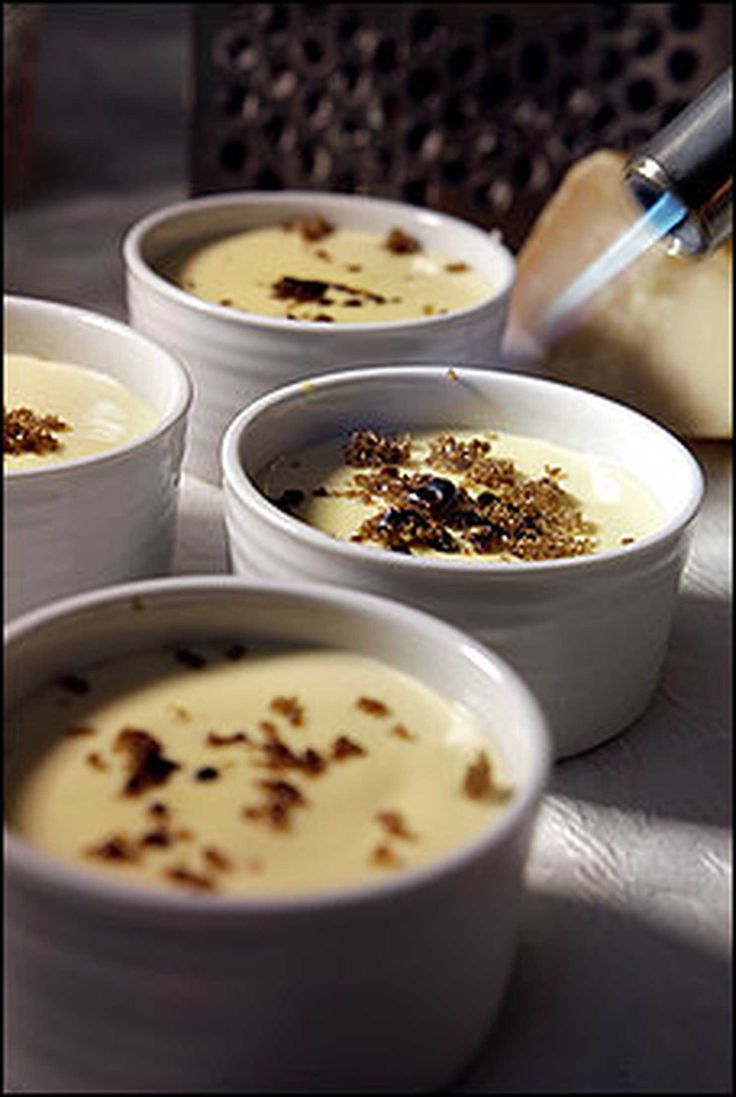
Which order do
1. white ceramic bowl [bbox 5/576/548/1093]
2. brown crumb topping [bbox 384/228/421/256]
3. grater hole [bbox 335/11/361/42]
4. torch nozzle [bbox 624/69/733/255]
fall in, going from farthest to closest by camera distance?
1. grater hole [bbox 335/11/361/42]
2. brown crumb topping [bbox 384/228/421/256]
3. torch nozzle [bbox 624/69/733/255]
4. white ceramic bowl [bbox 5/576/548/1093]

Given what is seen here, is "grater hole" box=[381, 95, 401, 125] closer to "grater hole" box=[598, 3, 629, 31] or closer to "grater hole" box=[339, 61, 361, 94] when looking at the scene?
"grater hole" box=[339, 61, 361, 94]

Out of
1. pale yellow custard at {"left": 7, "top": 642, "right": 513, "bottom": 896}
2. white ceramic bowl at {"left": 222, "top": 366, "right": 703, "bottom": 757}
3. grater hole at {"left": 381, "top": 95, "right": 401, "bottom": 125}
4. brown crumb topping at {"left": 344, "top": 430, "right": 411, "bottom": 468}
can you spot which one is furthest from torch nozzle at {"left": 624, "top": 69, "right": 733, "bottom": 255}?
grater hole at {"left": 381, "top": 95, "right": 401, "bottom": 125}

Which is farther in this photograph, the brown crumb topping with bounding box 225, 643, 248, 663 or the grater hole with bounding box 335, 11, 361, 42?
the grater hole with bounding box 335, 11, 361, 42

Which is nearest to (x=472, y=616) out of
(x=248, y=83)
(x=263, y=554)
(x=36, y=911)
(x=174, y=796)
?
(x=263, y=554)

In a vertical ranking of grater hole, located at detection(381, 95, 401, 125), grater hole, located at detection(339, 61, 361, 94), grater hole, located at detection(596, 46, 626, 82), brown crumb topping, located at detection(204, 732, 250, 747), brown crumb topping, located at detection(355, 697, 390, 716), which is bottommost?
grater hole, located at detection(381, 95, 401, 125)

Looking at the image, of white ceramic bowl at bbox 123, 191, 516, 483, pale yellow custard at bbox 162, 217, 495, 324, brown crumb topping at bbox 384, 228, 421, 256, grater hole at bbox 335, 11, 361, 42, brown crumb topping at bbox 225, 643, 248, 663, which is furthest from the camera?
grater hole at bbox 335, 11, 361, 42

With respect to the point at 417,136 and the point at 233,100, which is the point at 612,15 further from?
the point at 233,100

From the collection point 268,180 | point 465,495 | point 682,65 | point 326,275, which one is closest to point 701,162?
point 465,495
